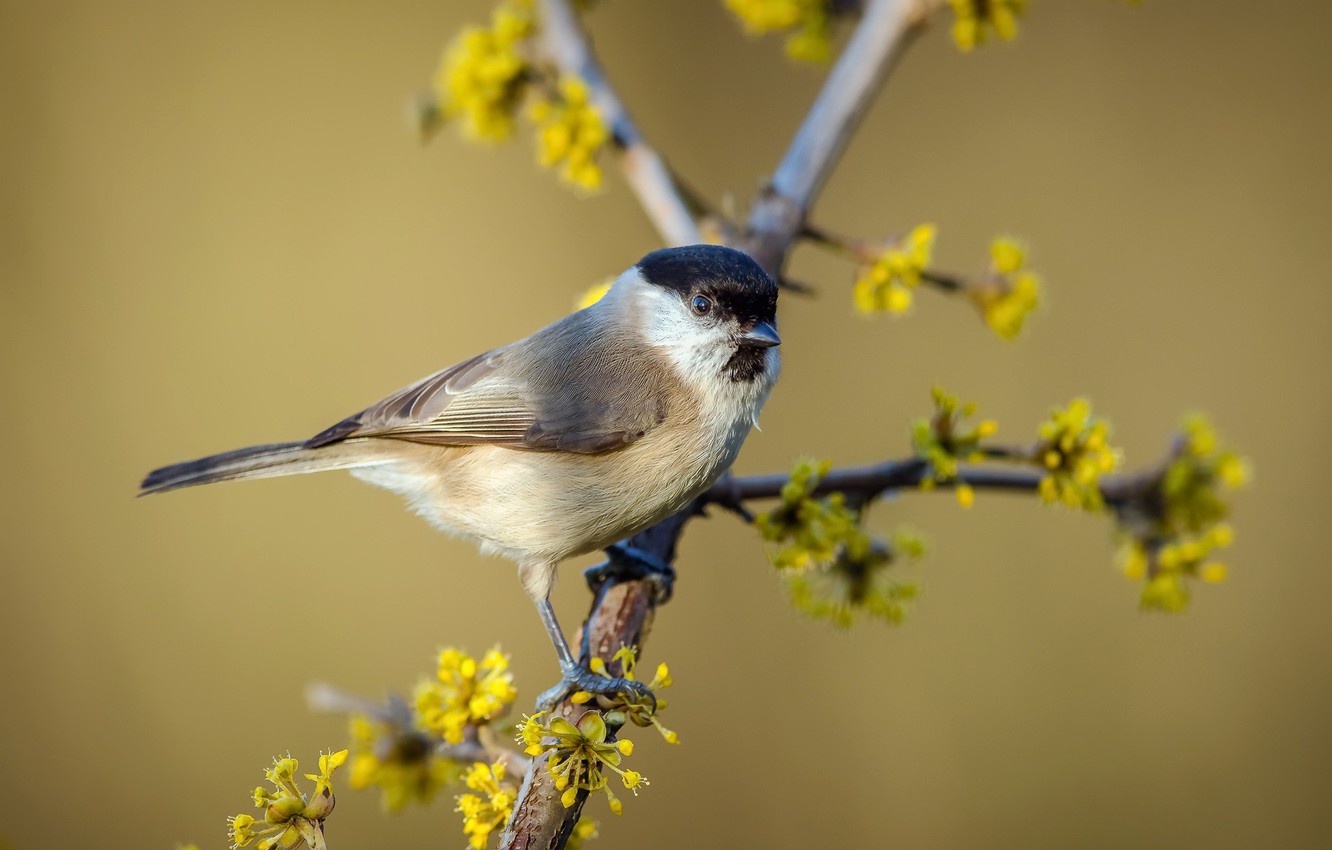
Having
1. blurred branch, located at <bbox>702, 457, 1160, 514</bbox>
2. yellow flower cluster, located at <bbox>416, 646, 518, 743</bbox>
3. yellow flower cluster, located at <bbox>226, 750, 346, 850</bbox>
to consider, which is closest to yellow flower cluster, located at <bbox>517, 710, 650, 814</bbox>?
yellow flower cluster, located at <bbox>416, 646, 518, 743</bbox>

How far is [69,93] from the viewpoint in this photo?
3.06 m

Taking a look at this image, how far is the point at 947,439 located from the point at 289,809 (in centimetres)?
105

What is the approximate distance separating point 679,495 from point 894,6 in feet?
3.35

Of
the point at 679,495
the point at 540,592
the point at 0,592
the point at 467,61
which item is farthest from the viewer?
the point at 0,592

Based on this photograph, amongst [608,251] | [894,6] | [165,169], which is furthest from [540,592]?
[165,169]

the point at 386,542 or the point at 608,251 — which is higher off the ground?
the point at 608,251

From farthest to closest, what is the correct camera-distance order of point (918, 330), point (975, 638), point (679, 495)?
point (918, 330) → point (975, 638) → point (679, 495)

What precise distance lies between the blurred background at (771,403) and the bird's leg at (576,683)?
3.82ft

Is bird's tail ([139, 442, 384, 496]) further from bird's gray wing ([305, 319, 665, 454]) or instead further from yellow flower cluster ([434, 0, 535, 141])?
yellow flower cluster ([434, 0, 535, 141])

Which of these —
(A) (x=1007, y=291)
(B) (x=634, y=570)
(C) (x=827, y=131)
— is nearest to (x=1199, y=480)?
(A) (x=1007, y=291)

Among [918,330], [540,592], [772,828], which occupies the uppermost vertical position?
[918,330]

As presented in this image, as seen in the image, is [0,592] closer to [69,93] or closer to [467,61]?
[69,93]

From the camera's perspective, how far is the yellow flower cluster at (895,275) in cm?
175

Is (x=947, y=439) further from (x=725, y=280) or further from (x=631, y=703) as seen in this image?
(x=631, y=703)
